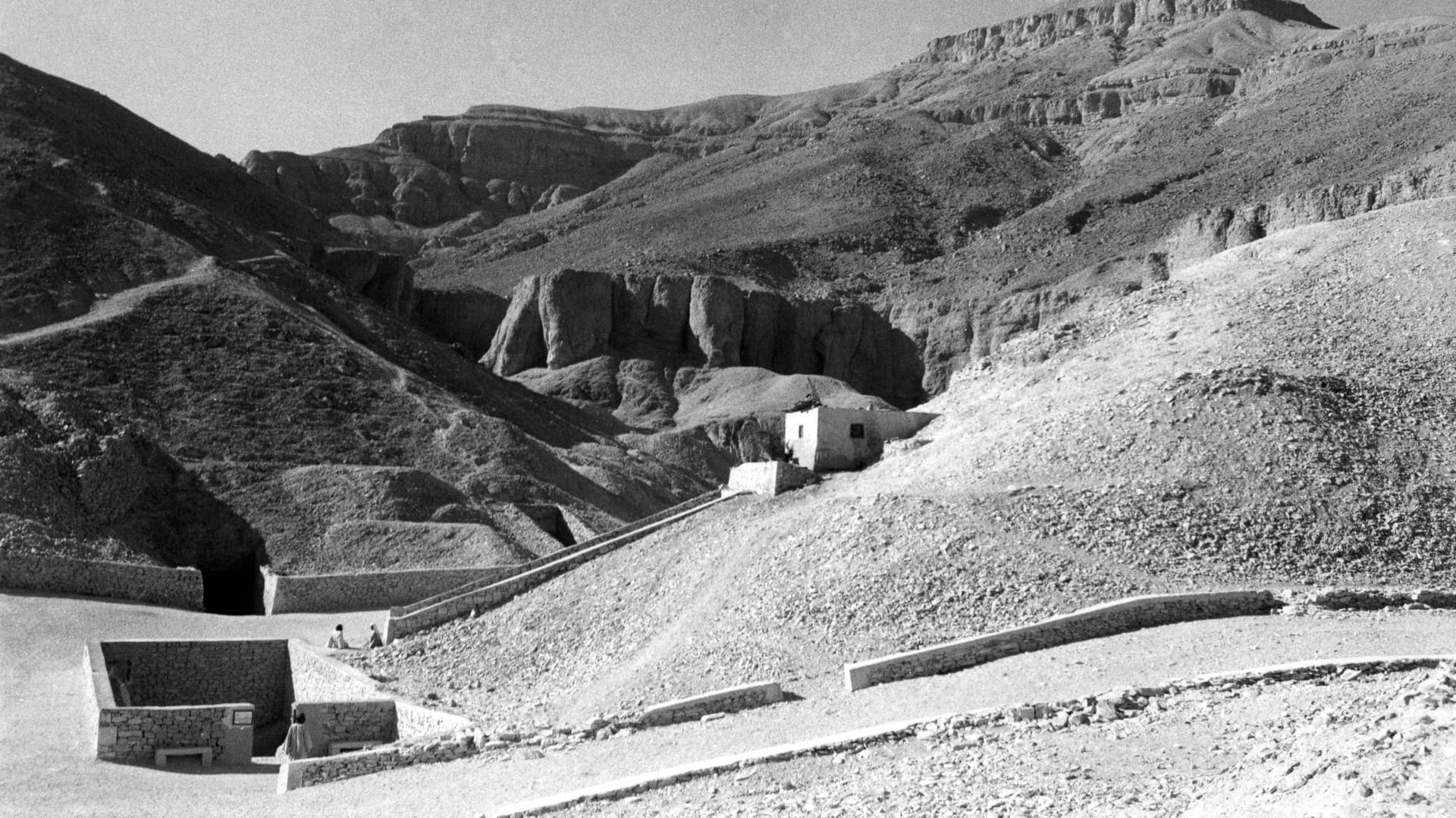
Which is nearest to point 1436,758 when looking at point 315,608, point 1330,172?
point 315,608

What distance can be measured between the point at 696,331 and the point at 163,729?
174 ft

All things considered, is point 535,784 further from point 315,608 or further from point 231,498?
point 231,498

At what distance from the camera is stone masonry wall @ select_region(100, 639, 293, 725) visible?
2312cm

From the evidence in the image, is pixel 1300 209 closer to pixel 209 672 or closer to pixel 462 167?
pixel 209 672

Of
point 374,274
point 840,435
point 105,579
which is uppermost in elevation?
point 374,274

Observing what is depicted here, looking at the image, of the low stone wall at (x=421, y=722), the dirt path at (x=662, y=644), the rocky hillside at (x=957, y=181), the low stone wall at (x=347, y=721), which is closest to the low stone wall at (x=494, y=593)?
the dirt path at (x=662, y=644)

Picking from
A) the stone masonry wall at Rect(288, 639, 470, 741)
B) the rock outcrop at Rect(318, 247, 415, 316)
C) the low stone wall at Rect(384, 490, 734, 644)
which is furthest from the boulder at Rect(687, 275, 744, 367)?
the stone masonry wall at Rect(288, 639, 470, 741)

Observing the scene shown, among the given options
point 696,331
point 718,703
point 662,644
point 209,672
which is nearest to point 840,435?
point 662,644

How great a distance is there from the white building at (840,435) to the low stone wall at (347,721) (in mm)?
8628

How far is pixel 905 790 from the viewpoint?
11531 millimetres

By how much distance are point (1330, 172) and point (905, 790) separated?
65502 millimetres

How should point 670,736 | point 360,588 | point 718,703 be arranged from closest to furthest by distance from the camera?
point 670,736
point 718,703
point 360,588

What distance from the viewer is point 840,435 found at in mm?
25000

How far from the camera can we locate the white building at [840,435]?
974 inches
